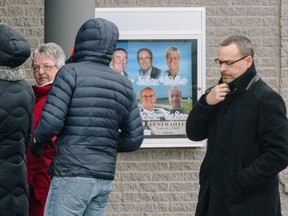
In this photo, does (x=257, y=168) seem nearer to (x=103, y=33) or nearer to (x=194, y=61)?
(x=103, y=33)

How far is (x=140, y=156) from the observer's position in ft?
26.8

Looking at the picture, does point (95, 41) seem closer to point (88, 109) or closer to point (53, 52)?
point (88, 109)

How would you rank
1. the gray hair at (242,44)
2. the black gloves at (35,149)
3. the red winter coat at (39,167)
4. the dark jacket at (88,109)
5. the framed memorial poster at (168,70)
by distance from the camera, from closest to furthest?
1. the dark jacket at (88,109)
2. the gray hair at (242,44)
3. the black gloves at (35,149)
4. the red winter coat at (39,167)
5. the framed memorial poster at (168,70)

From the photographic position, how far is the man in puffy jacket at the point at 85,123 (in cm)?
493

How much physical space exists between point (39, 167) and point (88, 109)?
0.91 metres

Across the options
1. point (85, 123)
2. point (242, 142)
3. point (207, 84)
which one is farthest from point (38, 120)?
point (207, 84)

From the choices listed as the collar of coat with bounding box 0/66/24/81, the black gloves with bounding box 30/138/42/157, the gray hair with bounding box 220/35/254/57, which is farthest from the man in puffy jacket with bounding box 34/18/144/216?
the gray hair with bounding box 220/35/254/57

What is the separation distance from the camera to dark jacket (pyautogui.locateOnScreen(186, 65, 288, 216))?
5051mm

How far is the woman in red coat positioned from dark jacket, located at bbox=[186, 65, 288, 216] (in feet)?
3.54

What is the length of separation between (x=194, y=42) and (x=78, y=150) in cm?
339

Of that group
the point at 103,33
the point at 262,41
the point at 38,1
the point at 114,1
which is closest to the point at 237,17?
the point at 262,41

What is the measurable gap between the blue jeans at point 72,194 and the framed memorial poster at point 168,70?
10.2 ft

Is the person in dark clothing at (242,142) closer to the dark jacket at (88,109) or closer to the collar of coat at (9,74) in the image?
the dark jacket at (88,109)

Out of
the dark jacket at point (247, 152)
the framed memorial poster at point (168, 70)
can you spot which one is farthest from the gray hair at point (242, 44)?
the framed memorial poster at point (168, 70)
